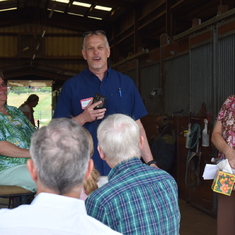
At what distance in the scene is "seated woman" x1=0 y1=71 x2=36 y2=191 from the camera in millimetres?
2523

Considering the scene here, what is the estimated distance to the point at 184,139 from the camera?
5.42 m

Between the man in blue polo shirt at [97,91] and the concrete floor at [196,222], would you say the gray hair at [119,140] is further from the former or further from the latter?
the concrete floor at [196,222]

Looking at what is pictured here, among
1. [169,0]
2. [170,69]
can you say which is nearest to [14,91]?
[169,0]

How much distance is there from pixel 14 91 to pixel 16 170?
53.5 feet

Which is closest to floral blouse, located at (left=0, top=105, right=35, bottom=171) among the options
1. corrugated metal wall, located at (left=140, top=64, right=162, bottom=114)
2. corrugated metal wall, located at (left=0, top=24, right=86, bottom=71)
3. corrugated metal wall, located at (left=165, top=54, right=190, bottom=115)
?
corrugated metal wall, located at (left=165, top=54, right=190, bottom=115)

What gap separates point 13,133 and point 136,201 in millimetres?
1461

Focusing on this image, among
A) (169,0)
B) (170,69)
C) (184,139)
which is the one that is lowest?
(184,139)

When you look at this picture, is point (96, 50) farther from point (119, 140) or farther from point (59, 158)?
point (59, 158)

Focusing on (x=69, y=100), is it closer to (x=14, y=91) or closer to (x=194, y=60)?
(x=194, y=60)

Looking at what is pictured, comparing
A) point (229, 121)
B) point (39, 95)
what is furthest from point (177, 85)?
point (39, 95)

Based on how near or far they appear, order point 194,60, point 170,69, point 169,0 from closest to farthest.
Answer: point 194,60 < point 170,69 < point 169,0

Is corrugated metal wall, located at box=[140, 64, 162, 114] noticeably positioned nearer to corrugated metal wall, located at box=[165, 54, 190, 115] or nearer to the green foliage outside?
corrugated metal wall, located at box=[165, 54, 190, 115]

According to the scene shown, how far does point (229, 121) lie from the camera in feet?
9.41

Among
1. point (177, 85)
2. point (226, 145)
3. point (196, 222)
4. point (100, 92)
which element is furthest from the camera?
point (177, 85)
